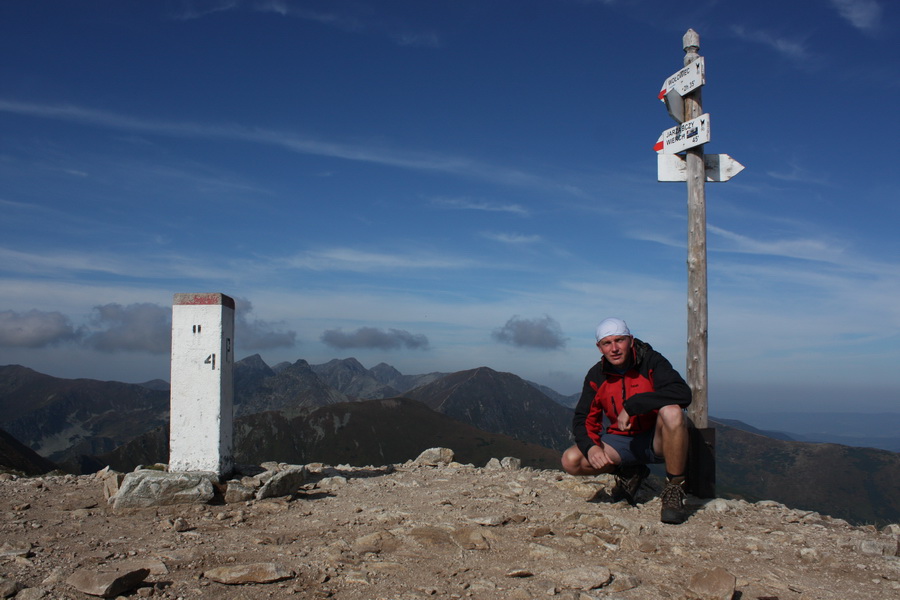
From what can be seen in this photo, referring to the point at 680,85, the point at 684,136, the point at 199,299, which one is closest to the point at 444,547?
the point at 199,299

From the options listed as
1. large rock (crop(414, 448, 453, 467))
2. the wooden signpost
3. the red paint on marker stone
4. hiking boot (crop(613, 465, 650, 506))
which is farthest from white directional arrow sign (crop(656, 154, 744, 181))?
large rock (crop(414, 448, 453, 467))

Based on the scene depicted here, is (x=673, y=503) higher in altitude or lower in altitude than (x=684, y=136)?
lower

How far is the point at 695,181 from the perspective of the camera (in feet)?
25.0

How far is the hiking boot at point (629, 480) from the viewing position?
6742 millimetres

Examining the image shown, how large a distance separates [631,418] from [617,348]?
30.3 inches

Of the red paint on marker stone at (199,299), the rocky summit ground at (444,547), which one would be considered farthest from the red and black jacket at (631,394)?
the red paint on marker stone at (199,299)

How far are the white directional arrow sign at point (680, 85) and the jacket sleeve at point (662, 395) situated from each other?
3591 mm

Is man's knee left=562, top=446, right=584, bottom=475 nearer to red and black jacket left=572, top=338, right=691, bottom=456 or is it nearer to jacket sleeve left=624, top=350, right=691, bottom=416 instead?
red and black jacket left=572, top=338, right=691, bottom=456

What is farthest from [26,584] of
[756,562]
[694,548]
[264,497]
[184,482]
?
[756,562]

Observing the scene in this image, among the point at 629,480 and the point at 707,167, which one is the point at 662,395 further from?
the point at 707,167

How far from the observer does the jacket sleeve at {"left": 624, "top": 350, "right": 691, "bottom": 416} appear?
19.6ft

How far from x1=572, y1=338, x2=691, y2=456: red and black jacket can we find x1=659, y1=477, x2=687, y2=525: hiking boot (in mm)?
625

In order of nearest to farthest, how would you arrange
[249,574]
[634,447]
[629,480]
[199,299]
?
1. [249,574]
2. [634,447]
3. [629,480]
4. [199,299]

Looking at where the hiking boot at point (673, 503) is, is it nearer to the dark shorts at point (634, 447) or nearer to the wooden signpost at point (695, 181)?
the dark shorts at point (634, 447)
